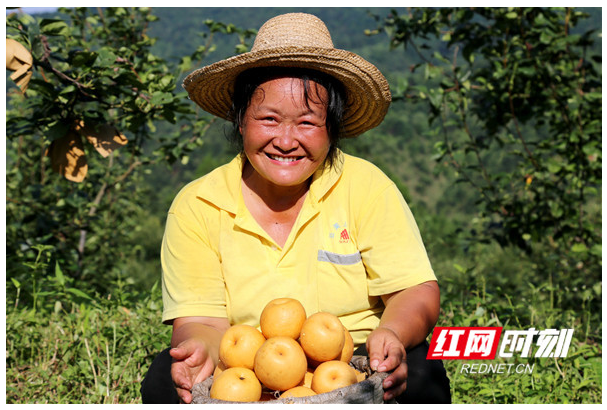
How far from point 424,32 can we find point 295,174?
2535 mm

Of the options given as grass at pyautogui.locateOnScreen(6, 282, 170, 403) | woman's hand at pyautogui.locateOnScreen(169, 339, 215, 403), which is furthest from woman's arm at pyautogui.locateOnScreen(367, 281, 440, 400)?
grass at pyautogui.locateOnScreen(6, 282, 170, 403)

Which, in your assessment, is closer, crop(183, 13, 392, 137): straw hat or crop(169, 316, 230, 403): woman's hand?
crop(169, 316, 230, 403): woman's hand

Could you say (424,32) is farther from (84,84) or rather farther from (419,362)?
(419,362)

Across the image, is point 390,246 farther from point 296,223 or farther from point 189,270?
point 189,270

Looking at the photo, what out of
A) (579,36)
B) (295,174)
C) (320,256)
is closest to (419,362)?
(320,256)

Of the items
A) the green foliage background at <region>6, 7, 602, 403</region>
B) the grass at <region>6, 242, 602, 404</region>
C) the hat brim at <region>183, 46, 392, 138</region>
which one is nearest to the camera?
the hat brim at <region>183, 46, 392, 138</region>

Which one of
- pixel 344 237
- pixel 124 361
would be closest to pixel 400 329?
pixel 344 237

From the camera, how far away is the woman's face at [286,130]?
2035mm

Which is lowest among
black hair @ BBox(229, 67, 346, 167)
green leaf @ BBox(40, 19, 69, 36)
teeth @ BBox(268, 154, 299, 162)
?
teeth @ BBox(268, 154, 299, 162)

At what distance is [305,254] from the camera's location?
2145 mm

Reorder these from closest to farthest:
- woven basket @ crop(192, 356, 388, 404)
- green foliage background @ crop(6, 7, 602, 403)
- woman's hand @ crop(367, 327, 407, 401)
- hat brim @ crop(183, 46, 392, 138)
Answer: woven basket @ crop(192, 356, 388, 404) → woman's hand @ crop(367, 327, 407, 401) → hat brim @ crop(183, 46, 392, 138) → green foliage background @ crop(6, 7, 602, 403)

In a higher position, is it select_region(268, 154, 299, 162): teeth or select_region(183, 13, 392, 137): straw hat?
select_region(183, 13, 392, 137): straw hat

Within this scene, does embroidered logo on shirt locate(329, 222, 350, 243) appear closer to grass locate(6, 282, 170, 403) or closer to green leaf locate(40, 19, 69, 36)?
grass locate(6, 282, 170, 403)

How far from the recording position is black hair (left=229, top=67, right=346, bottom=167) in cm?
208
